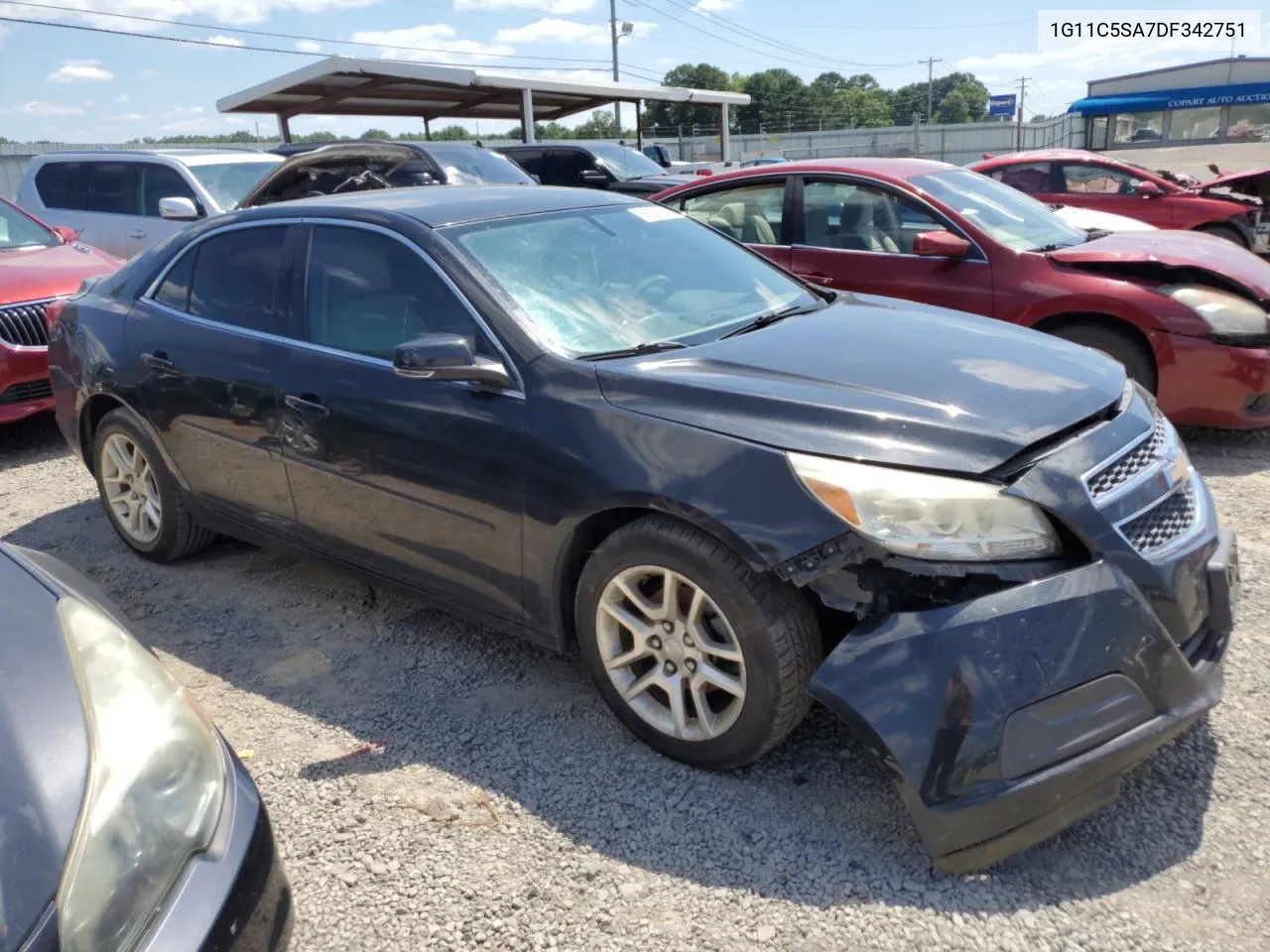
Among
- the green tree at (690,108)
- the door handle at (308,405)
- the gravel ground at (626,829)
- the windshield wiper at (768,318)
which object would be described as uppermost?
the green tree at (690,108)

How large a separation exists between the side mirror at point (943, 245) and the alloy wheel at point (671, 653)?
146 inches

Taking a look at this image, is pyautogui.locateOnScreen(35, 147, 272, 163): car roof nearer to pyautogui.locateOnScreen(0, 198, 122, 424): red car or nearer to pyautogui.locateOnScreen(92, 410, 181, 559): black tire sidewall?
pyautogui.locateOnScreen(0, 198, 122, 424): red car

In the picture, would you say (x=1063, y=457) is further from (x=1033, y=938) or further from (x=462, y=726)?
(x=462, y=726)

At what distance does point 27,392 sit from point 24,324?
0.44 metres

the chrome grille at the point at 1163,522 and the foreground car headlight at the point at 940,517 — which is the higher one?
the foreground car headlight at the point at 940,517

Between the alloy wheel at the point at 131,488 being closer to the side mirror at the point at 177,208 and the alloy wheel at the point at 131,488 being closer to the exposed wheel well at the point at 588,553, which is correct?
the exposed wheel well at the point at 588,553

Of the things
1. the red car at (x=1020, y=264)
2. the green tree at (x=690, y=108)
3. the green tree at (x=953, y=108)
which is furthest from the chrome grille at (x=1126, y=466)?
the green tree at (x=953, y=108)

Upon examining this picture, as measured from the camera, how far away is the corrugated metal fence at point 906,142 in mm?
41438

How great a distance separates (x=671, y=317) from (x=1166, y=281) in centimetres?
343

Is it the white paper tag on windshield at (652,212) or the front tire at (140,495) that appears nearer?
the white paper tag on windshield at (652,212)

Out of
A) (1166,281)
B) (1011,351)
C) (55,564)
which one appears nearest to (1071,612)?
(1011,351)

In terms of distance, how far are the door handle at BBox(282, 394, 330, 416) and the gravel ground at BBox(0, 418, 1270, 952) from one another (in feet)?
2.94

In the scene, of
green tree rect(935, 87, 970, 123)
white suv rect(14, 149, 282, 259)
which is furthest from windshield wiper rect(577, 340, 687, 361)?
green tree rect(935, 87, 970, 123)

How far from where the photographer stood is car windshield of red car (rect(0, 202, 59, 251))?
24.2ft
